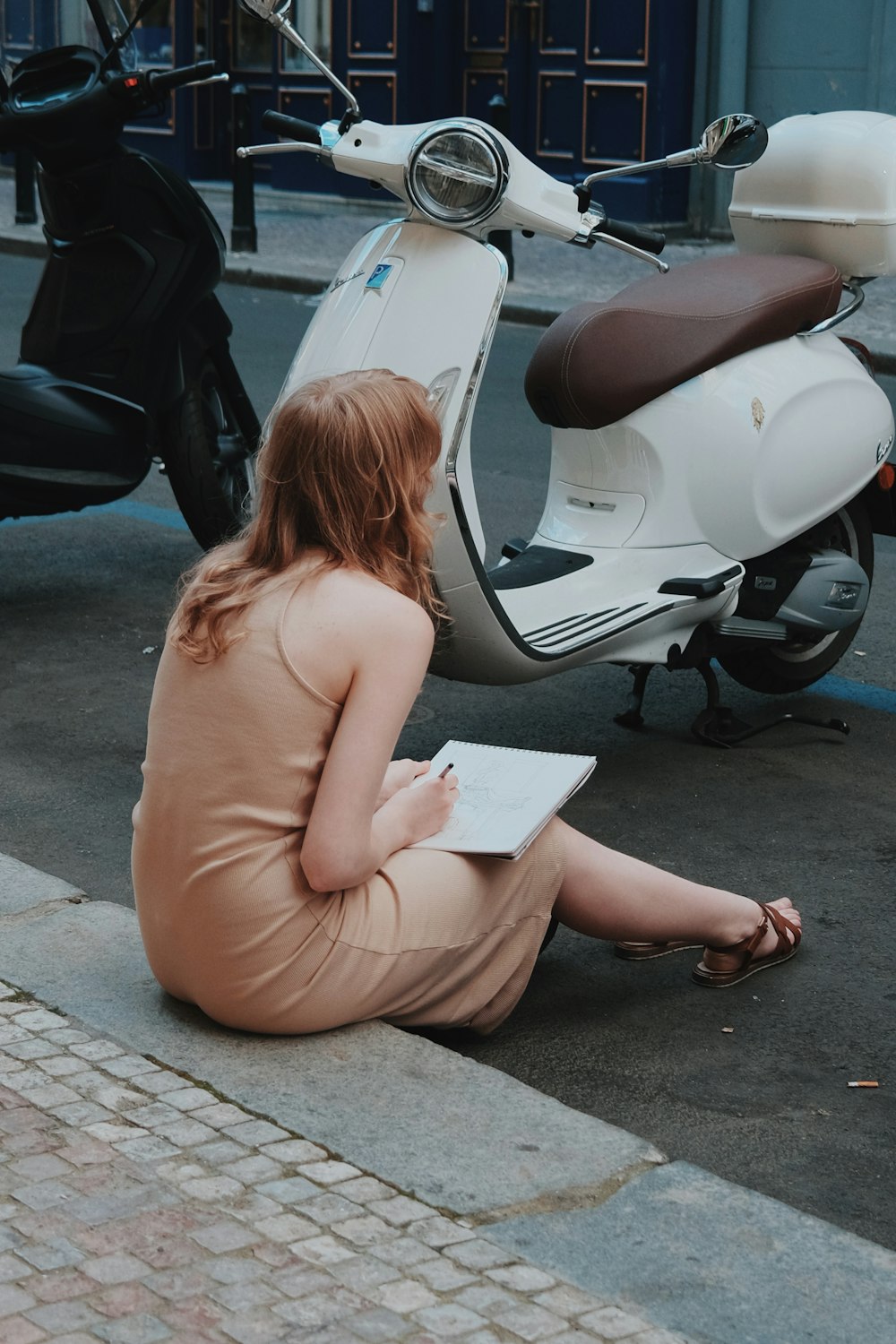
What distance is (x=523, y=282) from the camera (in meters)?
13.5

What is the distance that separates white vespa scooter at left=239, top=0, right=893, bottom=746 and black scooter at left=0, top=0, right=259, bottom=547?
149cm

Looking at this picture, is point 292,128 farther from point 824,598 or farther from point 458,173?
point 824,598

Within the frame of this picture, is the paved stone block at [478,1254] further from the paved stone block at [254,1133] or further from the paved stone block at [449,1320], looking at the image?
the paved stone block at [254,1133]

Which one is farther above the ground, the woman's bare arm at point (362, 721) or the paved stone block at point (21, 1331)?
the woman's bare arm at point (362, 721)

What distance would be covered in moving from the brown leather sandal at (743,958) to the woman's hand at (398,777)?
66 cm

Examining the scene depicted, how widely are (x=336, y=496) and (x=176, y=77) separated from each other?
3150 mm

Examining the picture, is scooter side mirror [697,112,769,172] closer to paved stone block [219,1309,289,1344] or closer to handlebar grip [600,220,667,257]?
handlebar grip [600,220,667,257]

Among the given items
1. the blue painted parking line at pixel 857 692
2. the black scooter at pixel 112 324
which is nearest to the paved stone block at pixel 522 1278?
the blue painted parking line at pixel 857 692

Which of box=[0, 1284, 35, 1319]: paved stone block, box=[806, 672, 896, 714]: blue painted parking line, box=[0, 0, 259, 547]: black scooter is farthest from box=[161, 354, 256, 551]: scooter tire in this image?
box=[0, 1284, 35, 1319]: paved stone block

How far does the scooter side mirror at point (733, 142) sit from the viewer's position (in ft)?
13.3

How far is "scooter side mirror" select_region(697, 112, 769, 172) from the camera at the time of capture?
4.06m

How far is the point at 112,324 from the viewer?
6031 mm

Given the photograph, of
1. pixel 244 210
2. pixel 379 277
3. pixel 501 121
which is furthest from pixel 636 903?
pixel 244 210

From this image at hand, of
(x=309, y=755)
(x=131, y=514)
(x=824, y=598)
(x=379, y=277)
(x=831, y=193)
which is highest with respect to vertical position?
(x=831, y=193)
